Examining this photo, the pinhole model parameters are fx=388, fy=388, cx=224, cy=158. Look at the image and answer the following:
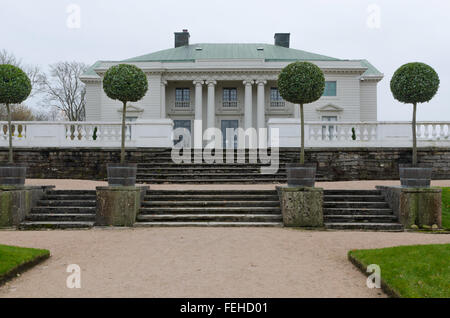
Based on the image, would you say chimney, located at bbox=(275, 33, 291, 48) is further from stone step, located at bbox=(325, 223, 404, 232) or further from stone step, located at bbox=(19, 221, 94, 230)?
stone step, located at bbox=(19, 221, 94, 230)

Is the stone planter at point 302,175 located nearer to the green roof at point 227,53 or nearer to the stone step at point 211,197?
the stone step at point 211,197

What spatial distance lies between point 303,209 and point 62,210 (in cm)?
621

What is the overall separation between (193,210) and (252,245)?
3.19 m

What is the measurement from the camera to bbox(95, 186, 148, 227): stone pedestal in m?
9.48

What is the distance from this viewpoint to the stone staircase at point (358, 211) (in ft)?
30.4

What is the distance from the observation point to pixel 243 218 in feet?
31.7

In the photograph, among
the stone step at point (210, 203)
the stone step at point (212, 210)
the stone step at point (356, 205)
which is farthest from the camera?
the stone step at point (210, 203)

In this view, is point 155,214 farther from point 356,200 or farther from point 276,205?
point 356,200

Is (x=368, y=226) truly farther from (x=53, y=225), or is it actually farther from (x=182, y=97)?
(x=182, y=97)

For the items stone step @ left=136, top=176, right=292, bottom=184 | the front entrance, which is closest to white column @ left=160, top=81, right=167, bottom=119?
the front entrance

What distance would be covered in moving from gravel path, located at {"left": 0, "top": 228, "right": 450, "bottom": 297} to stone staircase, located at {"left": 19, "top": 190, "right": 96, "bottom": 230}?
1.83 feet

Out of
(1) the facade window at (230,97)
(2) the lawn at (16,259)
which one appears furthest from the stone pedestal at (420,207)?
(1) the facade window at (230,97)

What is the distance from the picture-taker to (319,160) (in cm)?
1655

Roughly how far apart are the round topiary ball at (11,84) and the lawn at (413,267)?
908cm
